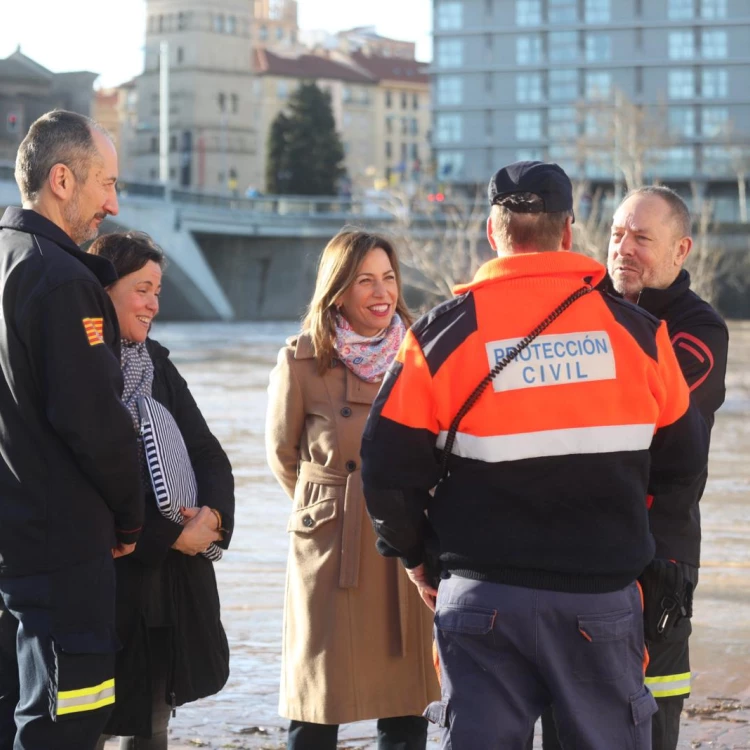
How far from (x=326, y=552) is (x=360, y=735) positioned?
48.2 inches

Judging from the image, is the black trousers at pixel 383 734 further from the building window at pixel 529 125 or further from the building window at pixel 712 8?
the building window at pixel 712 8

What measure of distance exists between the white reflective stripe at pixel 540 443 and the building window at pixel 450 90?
87.5 meters

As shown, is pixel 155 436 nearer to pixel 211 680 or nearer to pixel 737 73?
pixel 211 680

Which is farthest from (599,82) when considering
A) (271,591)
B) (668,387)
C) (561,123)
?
(668,387)

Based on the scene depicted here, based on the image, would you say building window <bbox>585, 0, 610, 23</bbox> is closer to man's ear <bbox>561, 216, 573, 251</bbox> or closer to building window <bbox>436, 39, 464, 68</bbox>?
building window <bbox>436, 39, 464, 68</bbox>

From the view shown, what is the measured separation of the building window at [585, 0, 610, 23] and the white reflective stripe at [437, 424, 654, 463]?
286ft

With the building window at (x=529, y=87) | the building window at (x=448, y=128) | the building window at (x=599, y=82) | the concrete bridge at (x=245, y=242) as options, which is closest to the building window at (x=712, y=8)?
the building window at (x=599, y=82)

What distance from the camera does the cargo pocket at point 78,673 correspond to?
3629 mm

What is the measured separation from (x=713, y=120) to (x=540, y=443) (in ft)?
280

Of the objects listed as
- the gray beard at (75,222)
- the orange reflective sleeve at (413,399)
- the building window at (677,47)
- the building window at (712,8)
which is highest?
the building window at (712,8)

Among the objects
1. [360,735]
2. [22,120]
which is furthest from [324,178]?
[360,735]

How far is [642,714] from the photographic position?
3.33m

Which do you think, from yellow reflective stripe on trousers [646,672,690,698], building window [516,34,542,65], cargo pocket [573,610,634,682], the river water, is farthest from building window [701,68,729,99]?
cargo pocket [573,610,634,682]

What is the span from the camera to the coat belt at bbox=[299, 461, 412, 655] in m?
4.50
